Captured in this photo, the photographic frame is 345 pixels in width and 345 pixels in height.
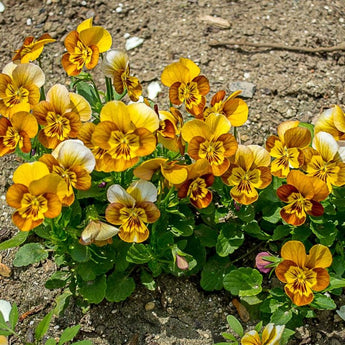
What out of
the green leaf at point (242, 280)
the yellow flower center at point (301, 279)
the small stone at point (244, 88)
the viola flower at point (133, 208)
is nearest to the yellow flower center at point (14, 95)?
the viola flower at point (133, 208)

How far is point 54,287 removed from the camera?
273 centimetres

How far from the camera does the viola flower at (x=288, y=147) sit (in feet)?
8.12

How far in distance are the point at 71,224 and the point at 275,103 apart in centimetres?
137

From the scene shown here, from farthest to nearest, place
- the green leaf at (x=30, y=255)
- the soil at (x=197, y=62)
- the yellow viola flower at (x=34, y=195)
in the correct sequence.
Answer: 1. the soil at (x=197, y=62)
2. the green leaf at (x=30, y=255)
3. the yellow viola flower at (x=34, y=195)

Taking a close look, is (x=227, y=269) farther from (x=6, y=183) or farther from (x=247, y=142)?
(x=6, y=183)

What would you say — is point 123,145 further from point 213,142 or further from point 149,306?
point 149,306

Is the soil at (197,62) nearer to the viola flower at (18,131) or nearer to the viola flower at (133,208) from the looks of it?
the viola flower at (133,208)

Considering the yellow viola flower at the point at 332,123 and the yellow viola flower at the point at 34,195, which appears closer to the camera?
the yellow viola flower at the point at 34,195

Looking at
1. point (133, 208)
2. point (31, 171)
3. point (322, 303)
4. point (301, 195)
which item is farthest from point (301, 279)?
point (31, 171)

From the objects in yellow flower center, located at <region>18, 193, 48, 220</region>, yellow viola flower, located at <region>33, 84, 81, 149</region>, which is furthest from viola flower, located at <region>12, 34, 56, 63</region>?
yellow flower center, located at <region>18, 193, 48, 220</region>

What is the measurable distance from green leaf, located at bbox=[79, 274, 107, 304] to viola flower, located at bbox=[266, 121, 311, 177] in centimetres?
82

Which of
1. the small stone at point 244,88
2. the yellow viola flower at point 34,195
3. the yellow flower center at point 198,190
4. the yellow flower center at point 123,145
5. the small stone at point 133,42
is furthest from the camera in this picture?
the small stone at point 133,42

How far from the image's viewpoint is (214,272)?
111 inches

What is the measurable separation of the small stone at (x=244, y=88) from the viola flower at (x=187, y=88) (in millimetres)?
890
